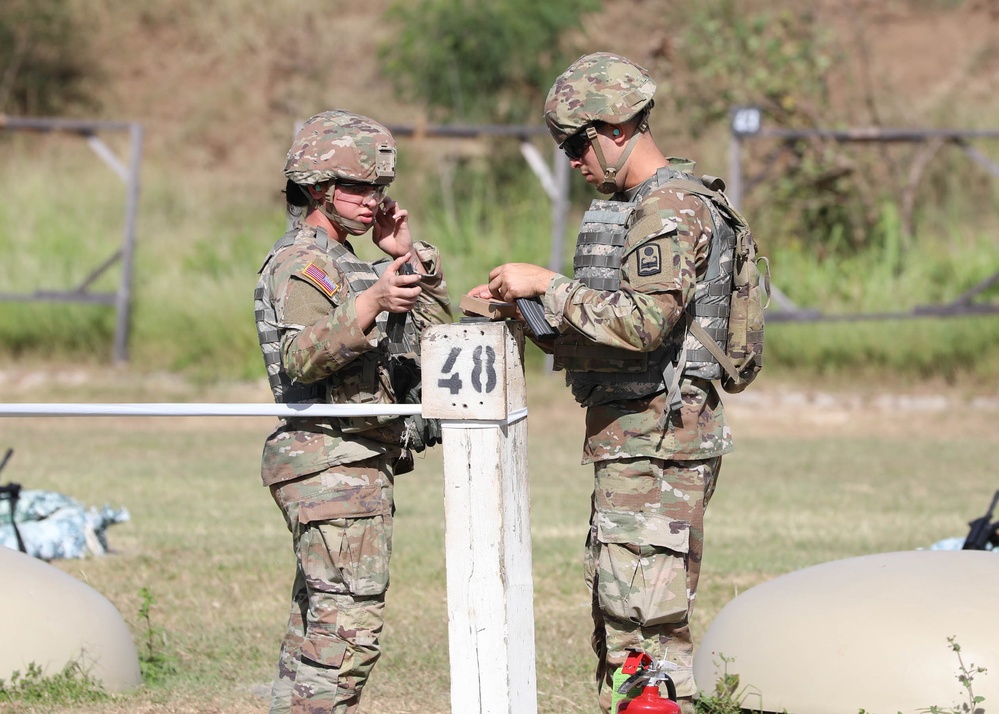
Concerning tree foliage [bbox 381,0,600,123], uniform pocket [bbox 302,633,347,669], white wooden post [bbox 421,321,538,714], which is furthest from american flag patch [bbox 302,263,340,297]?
tree foliage [bbox 381,0,600,123]

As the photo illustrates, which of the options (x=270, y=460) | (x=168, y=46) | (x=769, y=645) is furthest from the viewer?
(x=168, y=46)

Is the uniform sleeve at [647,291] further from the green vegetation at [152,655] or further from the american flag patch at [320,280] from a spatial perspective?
the green vegetation at [152,655]

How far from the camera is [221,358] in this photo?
14.4 metres

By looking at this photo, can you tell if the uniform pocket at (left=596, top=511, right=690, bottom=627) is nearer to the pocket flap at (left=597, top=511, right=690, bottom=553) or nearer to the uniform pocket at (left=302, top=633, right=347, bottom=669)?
the pocket flap at (left=597, top=511, right=690, bottom=553)

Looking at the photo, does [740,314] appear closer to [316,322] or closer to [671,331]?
[671,331]

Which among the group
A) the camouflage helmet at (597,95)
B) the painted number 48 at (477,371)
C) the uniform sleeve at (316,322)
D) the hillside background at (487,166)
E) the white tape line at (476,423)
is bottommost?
the white tape line at (476,423)

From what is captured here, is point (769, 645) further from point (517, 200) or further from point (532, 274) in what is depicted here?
point (517, 200)

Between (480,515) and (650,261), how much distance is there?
81cm

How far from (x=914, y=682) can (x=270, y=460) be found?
197 cm

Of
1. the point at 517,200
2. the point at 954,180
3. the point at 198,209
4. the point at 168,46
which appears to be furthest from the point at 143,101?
the point at 954,180

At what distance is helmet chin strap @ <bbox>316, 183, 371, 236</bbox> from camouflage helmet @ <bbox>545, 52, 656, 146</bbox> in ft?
2.07

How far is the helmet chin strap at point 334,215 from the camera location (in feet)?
13.4

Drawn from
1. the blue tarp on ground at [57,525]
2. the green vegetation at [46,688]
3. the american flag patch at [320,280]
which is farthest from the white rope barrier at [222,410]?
the blue tarp on ground at [57,525]

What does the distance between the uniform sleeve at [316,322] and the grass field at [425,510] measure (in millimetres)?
→ 1576
